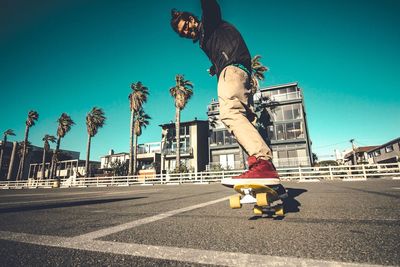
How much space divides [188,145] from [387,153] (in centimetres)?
3861

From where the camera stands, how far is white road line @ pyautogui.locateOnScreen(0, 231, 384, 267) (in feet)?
2.47

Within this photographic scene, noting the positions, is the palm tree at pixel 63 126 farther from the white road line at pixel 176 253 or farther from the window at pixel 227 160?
the white road line at pixel 176 253

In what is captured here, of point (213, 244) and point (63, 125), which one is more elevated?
point (63, 125)

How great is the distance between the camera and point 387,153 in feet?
131

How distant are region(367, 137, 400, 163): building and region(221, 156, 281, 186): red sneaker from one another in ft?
139

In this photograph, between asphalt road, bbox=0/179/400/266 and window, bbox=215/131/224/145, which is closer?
asphalt road, bbox=0/179/400/266

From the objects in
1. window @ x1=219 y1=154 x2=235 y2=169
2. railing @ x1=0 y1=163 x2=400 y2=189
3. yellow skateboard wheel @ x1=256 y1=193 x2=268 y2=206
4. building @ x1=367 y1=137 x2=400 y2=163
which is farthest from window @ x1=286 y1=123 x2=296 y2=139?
yellow skateboard wheel @ x1=256 y1=193 x2=268 y2=206

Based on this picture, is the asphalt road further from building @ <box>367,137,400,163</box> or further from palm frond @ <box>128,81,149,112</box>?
building @ <box>367,137,400,163</box>

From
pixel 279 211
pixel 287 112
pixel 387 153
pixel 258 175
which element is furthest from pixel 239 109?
pixel 387 153

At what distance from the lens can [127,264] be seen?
0.78m

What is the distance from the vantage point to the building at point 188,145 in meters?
32.2

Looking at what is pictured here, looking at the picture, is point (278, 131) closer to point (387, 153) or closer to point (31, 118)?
point (387, 153)

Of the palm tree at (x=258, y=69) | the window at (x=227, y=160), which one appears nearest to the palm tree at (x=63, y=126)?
the window at (x=227, y=160)

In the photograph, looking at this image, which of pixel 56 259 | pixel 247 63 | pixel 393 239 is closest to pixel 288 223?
pixel 393 239
